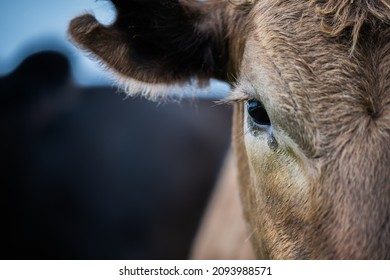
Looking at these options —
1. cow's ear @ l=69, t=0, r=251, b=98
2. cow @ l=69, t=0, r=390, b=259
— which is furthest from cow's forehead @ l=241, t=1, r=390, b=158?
cow's ear @ l=69, t=0, r=251, b=98

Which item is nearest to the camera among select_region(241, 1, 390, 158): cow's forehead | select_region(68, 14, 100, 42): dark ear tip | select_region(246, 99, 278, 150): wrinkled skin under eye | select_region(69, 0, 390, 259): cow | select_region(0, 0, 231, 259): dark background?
select_region(69, 0, 390, 259): cow

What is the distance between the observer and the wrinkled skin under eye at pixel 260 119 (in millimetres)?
2740

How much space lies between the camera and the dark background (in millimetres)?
5980

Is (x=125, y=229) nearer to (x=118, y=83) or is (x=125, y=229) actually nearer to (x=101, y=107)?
(x=101, y=107)

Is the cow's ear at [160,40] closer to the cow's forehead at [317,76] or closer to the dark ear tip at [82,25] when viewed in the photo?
the dark ear tip at [82,25]

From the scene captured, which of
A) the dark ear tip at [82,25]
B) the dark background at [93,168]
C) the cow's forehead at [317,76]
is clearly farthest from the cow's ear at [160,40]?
the dark background at [93,168]

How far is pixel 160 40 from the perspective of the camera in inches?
135

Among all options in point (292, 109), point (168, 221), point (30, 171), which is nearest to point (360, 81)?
point (292, 109)

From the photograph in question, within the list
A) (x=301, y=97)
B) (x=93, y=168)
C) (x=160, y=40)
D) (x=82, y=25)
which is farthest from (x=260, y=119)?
A: (x=93, y=168)

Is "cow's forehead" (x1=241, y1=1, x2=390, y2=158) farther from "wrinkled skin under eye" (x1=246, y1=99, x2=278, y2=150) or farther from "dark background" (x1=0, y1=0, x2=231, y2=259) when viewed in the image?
"dark background" (x1=0, y1=0, x2=231, y2=259)

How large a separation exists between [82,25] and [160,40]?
0.46 meters

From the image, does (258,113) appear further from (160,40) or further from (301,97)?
(160,40)

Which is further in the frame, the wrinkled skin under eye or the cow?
the wrinkled skin under eye
